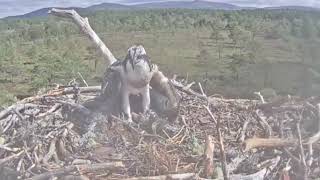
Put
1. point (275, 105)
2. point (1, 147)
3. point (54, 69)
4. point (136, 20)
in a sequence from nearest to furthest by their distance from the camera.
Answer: point (1, 147), point (275, 105), point (54, 69), point (136, 20)

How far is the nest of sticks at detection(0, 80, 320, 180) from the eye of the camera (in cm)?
406

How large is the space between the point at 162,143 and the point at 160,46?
40.9 meters

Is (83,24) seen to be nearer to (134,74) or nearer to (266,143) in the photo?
(134,74)

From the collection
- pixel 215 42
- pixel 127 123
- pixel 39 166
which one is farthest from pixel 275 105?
pixel 215 42

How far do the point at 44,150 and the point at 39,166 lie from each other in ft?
1.37

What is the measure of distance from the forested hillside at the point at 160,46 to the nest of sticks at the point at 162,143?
80.8ft

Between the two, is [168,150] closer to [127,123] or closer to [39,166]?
[127,123]

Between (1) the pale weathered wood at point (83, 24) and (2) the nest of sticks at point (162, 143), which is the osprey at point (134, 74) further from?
(1) the pale weathered wood at point (83, 24)

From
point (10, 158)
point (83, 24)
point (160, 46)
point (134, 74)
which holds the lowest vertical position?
point (160, 46)

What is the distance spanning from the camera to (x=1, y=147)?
14.9 feet

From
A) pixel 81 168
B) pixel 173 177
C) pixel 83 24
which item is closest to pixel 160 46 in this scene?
pixel 83 24

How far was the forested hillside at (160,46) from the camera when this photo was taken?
37125mm

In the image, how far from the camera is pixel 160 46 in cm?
4534

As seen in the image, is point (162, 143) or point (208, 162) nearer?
point (208, 162)
